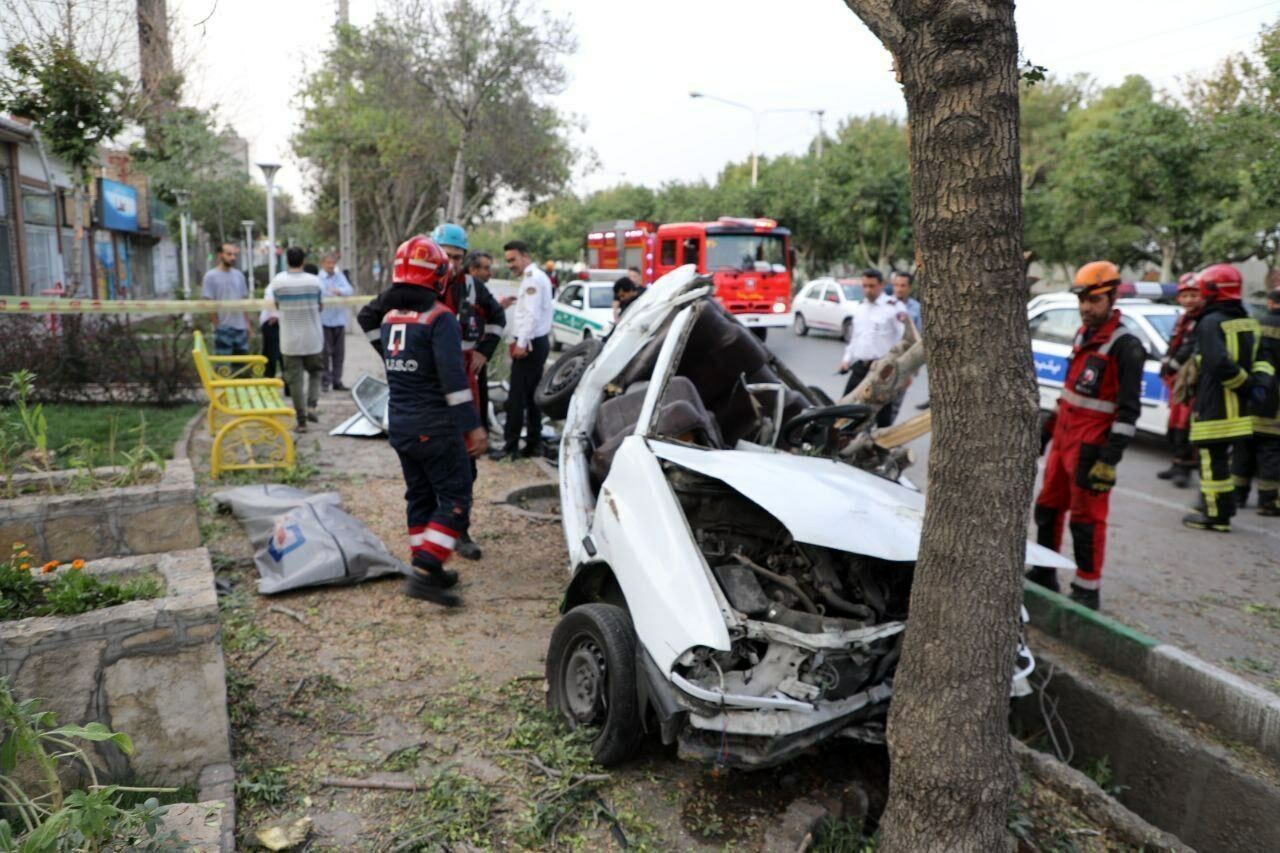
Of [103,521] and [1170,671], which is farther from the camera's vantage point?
[103,521]

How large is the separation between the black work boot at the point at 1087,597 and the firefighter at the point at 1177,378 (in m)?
3.42

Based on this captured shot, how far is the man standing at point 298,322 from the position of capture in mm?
9070

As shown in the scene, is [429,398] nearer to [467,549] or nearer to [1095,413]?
[467,549]

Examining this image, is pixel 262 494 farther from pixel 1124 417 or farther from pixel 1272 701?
pixel 1272 701

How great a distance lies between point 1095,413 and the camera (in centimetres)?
→ 499

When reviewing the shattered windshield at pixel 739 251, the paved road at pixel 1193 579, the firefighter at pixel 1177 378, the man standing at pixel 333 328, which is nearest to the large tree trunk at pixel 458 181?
the shattered windshield at pixel 739 251

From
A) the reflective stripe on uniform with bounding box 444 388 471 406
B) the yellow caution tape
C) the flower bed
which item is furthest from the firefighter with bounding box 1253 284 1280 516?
the yellow caution tape

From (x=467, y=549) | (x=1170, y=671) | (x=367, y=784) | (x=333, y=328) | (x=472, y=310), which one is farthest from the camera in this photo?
(x=333, y=328)

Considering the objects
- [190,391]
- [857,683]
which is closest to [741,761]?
[857,683]

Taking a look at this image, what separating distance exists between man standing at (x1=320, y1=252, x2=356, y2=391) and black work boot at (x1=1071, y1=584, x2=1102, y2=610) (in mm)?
9740

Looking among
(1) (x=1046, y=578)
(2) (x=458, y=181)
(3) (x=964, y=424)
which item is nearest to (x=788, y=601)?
(3) (x=964, y=424)

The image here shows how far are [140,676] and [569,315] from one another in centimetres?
1686

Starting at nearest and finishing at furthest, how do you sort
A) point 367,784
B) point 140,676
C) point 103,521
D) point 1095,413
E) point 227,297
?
point 140,676 < point 367,784 < point 103,521 < point 1095,413 < point 227,297

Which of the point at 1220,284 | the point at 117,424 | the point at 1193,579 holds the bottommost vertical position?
the point at 1193,579
